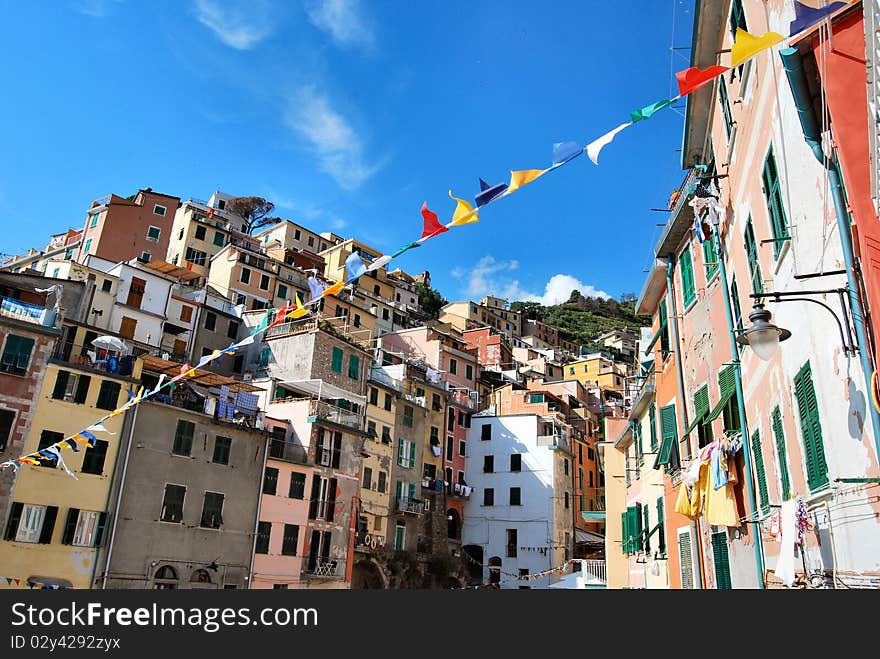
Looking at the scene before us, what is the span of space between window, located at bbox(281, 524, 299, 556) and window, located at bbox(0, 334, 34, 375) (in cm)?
1395

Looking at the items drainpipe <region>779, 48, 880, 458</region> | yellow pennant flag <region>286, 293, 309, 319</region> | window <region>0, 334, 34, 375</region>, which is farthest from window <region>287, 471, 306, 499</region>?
drainpipe <region>779, 48, 880, 458</region>

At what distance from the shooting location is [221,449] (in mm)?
31484

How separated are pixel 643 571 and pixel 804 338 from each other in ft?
56.2

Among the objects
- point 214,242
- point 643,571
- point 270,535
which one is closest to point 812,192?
point 643,571

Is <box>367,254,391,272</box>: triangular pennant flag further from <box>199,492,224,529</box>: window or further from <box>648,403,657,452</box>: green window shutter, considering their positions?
<box>199,492,224,529</box>: window

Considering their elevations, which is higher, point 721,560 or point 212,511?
point 212,511

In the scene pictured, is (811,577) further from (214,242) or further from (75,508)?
(214,242)

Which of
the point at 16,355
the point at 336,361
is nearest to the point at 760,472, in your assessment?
the point at 16,355

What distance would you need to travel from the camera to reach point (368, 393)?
4494 centimetres

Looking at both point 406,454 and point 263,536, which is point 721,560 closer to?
point 263,536

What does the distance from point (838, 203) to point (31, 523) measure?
2808 cm

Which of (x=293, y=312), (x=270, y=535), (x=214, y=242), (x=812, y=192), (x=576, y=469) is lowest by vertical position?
(x=270, y=535)

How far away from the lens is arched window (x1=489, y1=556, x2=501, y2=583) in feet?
163

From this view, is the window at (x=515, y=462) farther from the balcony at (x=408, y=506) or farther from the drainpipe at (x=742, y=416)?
the drainpipe at (x=742, y=416)
